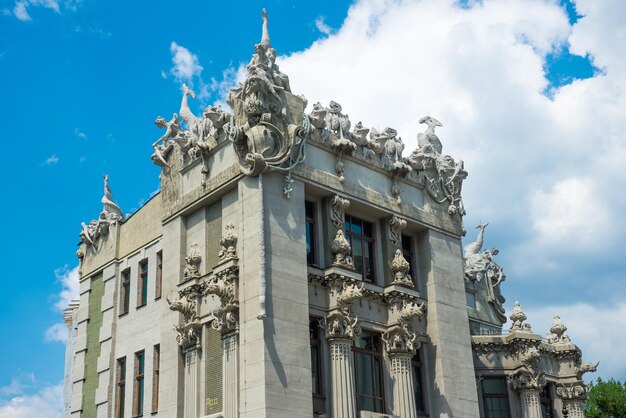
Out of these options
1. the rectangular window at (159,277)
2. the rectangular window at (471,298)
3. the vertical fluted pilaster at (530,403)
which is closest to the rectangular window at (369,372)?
the vertical fluted pilaster at (530,403)

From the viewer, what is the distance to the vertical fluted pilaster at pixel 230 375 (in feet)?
88.8

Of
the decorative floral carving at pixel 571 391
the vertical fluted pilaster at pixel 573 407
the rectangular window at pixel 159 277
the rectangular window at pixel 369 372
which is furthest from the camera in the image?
the vertical fluted pilaster at pixel 573 407

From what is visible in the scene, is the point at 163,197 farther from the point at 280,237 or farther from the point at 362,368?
the point at 362,368

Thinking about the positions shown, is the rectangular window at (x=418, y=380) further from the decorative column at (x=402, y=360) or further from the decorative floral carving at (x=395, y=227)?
the decorative floral carving at (x=395, y=227)

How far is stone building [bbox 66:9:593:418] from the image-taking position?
28.1 m

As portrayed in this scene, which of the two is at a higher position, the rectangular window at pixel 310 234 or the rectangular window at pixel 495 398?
the rectangular window at pixel 310 234

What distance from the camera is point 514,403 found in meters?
36.0

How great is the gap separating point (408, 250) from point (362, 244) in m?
2.86

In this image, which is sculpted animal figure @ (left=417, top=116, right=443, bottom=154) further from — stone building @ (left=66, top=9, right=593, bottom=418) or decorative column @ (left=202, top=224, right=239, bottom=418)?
decorative column @ (left=202, top=224, right=239, bottom=418)

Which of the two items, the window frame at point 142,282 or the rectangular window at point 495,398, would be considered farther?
the rectangular window at point 495,398

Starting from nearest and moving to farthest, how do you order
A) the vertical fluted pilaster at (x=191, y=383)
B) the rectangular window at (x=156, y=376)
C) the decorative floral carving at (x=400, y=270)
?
the vertical fluted pilaster at (x=191, y=383) → the decorative floral carving at (x=400, y=270) → the rectangular window at (x=156, y=376)

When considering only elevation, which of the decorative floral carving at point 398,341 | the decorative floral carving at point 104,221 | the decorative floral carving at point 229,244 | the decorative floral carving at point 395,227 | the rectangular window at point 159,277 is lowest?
the decorative floral carving at point 398,341

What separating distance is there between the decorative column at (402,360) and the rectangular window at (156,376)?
893cm

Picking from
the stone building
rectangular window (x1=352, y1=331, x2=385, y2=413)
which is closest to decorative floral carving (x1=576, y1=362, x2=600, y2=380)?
the stone building
